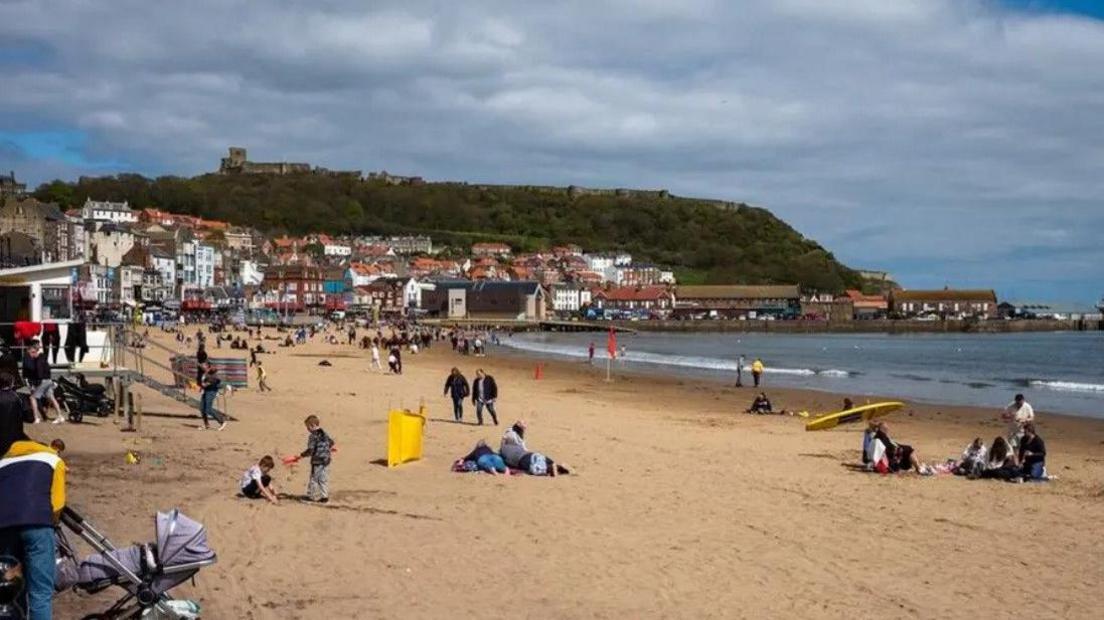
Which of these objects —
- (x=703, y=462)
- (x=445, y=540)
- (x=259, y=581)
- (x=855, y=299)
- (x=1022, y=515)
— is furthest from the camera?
(x=855, y=299)

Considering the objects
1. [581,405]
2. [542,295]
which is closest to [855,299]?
[542,295]

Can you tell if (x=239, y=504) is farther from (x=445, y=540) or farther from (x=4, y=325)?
(x=4, y=325)

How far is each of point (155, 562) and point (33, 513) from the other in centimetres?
80

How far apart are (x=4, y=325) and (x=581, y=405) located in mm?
12797

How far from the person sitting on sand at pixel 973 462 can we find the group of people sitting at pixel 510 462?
543 centimetres

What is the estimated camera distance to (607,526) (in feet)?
35.1

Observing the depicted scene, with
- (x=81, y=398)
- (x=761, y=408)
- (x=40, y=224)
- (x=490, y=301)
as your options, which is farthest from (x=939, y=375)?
(x=490, y=301)

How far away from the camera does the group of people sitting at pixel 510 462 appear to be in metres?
13.6

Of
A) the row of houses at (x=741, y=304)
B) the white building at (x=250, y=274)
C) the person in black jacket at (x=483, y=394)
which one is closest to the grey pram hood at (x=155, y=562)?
the person in black jacket at (x=483, y=394)

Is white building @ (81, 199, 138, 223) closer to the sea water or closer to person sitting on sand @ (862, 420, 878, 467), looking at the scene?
the sea water

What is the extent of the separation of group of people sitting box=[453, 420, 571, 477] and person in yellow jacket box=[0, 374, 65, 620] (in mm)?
8198

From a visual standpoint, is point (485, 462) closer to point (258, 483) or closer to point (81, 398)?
point (258, 483)

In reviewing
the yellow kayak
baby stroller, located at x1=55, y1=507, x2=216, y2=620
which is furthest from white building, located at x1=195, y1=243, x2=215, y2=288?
baby stroller, located at x1=55, y1=507, x2=216, y2=620

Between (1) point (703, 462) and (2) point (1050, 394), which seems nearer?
(1) point (703, 462)
